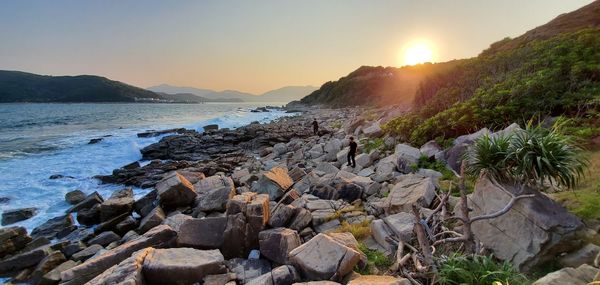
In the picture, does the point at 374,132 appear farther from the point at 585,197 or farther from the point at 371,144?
the point at 585,197

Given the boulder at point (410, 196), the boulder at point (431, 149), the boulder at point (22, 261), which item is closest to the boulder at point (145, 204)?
the boulder at point (22, 261)

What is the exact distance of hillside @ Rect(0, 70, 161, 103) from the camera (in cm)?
14675

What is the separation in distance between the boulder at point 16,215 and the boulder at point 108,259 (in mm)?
8724

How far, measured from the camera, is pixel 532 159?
6.21m

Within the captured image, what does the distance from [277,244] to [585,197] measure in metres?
6.80

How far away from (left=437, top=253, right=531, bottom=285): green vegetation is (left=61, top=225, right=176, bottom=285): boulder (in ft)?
21.8

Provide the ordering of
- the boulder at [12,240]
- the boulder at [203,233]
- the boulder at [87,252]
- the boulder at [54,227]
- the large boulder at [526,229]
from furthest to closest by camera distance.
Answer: the boulder at [54,227]
the boulder at [12,240]
the boulder at [87,252]
the boulder at [203,233]
the large boulder at [526,229]

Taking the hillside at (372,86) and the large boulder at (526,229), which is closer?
the large boulder at (526,229)

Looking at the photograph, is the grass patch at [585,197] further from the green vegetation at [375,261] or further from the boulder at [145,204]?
the boulder at [145,204]

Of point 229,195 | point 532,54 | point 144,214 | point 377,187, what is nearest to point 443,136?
point 377,187

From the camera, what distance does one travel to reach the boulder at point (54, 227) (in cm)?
1192

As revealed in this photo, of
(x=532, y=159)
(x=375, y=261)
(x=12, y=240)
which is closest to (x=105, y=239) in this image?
(x=12, y=240)

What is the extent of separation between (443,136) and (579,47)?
23.2 feet

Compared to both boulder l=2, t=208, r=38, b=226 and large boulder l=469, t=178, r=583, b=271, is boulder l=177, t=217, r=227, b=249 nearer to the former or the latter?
large boulder l=469, t=178, r=583, b=271
